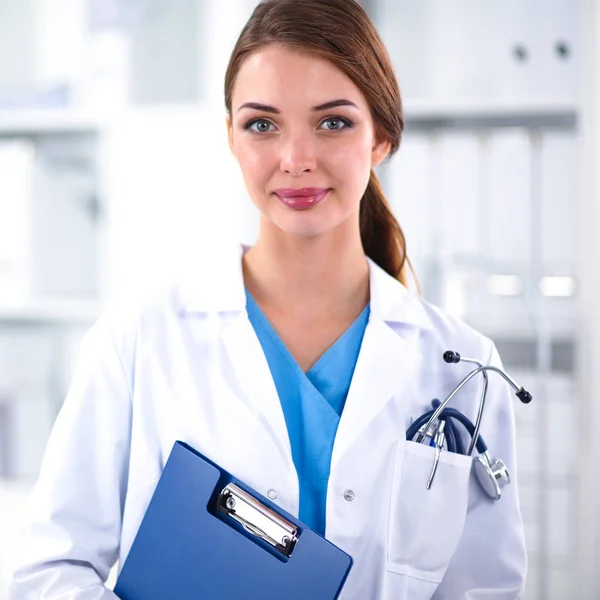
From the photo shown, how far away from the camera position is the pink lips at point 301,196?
1.05 metres

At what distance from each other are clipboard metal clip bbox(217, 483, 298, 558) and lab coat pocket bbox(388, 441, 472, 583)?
19 centimetres

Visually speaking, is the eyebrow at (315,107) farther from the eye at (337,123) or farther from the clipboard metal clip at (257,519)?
the clipboard metal clip at (257,519)

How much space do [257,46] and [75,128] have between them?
1341mm

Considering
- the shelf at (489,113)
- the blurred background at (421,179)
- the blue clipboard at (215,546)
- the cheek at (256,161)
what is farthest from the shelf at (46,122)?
the blue clipboard at (215,546)

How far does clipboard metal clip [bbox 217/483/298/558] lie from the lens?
0.95 meters

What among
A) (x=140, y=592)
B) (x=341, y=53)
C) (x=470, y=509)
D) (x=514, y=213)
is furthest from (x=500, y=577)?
(x=514, y=213)

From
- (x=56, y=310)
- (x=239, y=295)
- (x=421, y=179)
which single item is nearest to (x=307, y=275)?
(x=239, y=295)

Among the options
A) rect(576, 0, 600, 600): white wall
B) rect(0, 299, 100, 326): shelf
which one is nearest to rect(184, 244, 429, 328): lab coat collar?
rect(576, 0, 600, 600): white wall

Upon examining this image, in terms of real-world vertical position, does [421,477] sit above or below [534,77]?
below

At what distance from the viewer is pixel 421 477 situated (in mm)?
1076

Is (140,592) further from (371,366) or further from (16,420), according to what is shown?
(16,420)

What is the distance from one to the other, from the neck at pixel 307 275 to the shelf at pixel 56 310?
116 cm

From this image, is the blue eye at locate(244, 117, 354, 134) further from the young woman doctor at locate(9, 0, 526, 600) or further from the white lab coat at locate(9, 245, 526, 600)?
the white lab coat at locate(9, 245, 526, 600)

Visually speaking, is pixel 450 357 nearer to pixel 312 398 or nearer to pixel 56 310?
pixel 312 398
